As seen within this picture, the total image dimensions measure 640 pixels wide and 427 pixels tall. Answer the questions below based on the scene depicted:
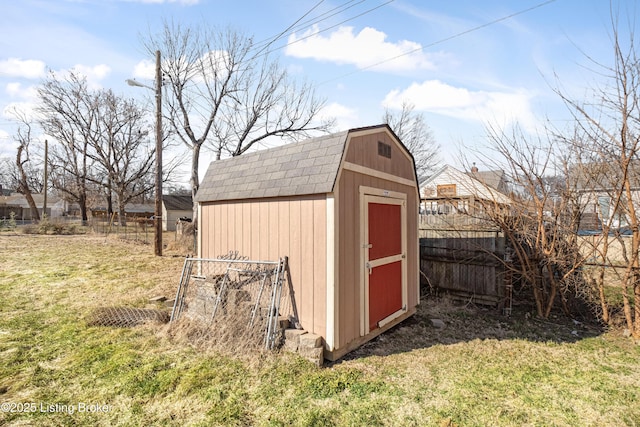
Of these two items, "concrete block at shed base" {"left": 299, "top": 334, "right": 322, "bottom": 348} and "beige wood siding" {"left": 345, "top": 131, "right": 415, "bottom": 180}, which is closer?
"concrete block at shed base" {"left": 299, "top": 334, "right": 322, "bottom": 348}

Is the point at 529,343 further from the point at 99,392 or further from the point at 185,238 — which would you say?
the point at 185,238

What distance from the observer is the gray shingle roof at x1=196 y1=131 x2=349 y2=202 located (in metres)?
3.56

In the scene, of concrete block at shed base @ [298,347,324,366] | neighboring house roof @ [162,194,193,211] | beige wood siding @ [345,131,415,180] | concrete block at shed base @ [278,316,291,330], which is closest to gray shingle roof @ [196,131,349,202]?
beige wood siding @ [345,131,415,180]

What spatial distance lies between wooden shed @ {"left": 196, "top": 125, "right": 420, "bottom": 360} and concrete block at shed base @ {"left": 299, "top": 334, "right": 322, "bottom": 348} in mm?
85

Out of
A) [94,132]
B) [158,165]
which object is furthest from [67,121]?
[158,165]

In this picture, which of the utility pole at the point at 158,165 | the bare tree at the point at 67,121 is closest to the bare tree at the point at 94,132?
the bare tree at the point at 67,121

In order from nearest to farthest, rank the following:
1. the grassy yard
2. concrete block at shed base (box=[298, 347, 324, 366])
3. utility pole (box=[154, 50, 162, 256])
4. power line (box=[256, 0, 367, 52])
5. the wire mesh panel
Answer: the grassy yard → concrete block at shed base (box=[298, 347, 324, 366]) → the wire mesh panel → power line (box=[256, 0, 367, 52]) → utility pole (box=[154, 50, 162, 256])

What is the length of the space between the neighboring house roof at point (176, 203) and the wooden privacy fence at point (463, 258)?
30.5 meters

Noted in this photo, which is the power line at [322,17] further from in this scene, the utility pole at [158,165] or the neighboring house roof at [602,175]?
the neighboring house roof at [602,175]

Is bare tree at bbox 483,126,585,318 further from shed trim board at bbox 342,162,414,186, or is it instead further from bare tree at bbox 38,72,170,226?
bare tree at bbox 38,72,170,226

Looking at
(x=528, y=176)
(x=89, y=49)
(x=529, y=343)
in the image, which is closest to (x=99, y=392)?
(x=529, y=343)

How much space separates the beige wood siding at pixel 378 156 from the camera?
3814mm

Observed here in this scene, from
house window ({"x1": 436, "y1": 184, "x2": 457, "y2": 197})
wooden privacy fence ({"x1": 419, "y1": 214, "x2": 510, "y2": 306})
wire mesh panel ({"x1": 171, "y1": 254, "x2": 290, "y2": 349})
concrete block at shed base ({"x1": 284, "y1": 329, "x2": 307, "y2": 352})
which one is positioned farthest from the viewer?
house window ({"x1": 436, "y1": 184, "x2": 457, "y2": 197})

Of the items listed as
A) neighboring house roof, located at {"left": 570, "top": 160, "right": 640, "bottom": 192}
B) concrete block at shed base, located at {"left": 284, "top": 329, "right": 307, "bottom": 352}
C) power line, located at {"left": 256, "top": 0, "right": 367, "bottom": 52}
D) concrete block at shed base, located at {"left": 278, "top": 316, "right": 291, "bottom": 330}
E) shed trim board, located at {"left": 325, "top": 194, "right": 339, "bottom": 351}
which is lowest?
concrete block at shed base, located at {"left": 284, "top": 329, "right": 307, "bottom": 352}
